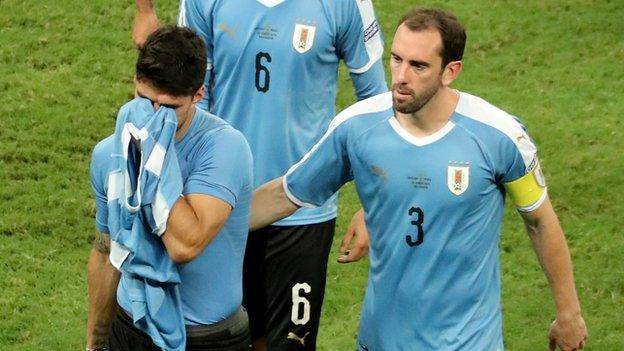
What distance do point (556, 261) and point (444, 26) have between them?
109 cm

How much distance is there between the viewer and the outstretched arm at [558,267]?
252 inches

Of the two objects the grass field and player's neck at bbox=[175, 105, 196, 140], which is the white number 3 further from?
player's neck at bbox=[175, 105, 196, 140]

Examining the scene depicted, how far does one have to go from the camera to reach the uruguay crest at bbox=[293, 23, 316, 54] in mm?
7688

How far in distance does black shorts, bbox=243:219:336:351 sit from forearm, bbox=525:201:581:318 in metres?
1.72

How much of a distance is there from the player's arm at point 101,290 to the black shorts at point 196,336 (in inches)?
4.6

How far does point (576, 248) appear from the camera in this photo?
11.1 meters

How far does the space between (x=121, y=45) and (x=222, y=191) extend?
8.85 m

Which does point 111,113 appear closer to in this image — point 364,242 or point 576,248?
point 576,248

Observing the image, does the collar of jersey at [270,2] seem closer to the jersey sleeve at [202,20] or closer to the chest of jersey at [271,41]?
the chest of jersey at [271,41]

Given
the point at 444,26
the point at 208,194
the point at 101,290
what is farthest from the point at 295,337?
the point at 444,26

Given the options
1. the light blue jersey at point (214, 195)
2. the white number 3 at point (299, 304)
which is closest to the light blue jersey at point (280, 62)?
the white number 3 at point (299, 304)

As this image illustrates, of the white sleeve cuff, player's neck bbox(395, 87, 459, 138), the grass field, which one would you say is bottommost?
the grass field

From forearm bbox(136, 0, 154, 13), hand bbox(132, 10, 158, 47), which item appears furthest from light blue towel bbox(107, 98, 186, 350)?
forearm bbox(136, 0, 154, 13)

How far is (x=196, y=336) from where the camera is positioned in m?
6.34
